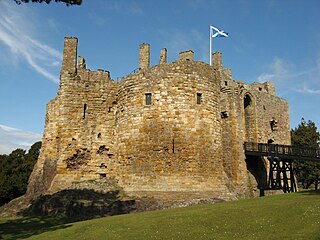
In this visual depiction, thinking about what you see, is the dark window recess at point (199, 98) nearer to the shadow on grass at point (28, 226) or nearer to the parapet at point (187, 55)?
the parapet at point (187, 55)

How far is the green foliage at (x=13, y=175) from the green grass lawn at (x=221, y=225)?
2621 centimetres

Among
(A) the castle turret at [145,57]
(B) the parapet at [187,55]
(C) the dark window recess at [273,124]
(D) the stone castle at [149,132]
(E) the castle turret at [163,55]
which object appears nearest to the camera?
(D) the stone castle at [149,132]

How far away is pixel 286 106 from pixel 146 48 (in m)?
15.3

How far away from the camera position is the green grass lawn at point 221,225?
10253 millimetres

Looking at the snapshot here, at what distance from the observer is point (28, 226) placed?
1742cm

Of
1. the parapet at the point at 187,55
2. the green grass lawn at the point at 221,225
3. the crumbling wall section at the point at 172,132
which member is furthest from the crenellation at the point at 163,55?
the green grass lawn at the point at 221,225

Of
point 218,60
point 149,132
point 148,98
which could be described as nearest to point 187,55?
point 218,60

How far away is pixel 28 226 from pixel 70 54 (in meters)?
12.4

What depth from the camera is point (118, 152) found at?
22.8 m

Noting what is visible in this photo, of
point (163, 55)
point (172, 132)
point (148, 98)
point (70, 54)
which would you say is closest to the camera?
point (172, 132)

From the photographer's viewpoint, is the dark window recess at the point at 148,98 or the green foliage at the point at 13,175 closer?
the dark window recess at the point at 148,98

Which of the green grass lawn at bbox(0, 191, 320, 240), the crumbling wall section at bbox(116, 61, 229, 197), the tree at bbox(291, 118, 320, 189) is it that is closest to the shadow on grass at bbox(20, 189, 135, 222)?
the crumbling wall section at bbox(116, 61, 229, 197)

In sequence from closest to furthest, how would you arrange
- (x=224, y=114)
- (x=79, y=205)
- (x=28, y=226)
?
(x=28, y=226)
(x=79, y=205)
(x=224, y=114)

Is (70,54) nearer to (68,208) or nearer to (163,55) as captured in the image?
(163,55)
